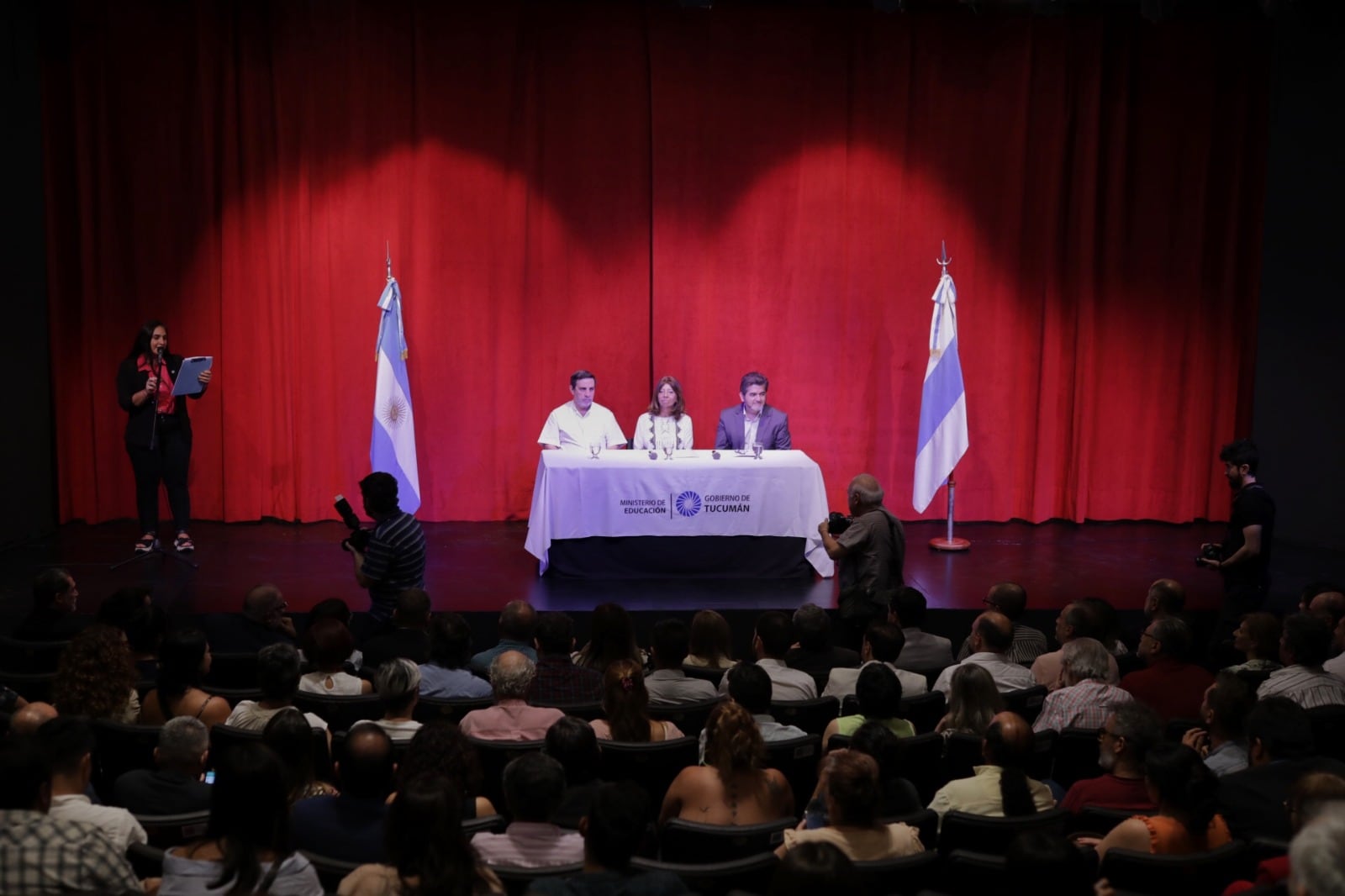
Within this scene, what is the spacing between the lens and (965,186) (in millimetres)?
9547

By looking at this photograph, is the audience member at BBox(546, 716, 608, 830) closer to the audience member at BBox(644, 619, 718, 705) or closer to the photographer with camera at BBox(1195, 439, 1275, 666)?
the audience member at BBox(644, 619, 718, 705)

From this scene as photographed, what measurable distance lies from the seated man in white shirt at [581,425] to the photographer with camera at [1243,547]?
3.96 meters

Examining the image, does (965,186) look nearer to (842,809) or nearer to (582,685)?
(582,685)

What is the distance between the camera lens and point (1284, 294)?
9102mm

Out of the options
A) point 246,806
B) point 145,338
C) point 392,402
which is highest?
point 145,338

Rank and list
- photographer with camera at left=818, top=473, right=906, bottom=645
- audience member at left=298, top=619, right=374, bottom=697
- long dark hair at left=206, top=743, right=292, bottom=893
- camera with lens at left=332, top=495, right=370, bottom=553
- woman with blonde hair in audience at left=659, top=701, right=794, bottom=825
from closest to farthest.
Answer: long dark hair at left=206, top=743, right=292, bottom=893
woman with blonde hair in audience at left=659, top=701, right=794, bottom=825
audience member at left=298, top=619, right=374, bottom=697
camera with lens at left=332, top=495, right=370, bottom=553
photographer with camera at left=818, top=473, right=906, bottom=645

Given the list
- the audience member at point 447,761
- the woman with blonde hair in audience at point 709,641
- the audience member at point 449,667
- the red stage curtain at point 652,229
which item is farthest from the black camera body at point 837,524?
the red stage curtain at point 652,229

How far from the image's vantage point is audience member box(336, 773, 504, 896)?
2625 mm

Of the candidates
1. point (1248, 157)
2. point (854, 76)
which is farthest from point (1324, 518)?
point (854, 76)

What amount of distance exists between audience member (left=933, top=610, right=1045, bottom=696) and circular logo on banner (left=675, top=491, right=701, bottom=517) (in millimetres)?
2839

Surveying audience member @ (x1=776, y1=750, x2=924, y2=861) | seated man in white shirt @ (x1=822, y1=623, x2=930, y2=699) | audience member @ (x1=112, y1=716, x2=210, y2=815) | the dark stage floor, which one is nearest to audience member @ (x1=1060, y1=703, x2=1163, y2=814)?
audience member @ (x1=776, y1=750, x2=924, y2=861)

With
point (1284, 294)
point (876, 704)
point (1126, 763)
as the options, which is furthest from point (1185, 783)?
point (1284, 294)

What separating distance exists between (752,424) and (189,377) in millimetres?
3621

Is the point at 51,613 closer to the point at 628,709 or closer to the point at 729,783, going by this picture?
the point at 628,709
